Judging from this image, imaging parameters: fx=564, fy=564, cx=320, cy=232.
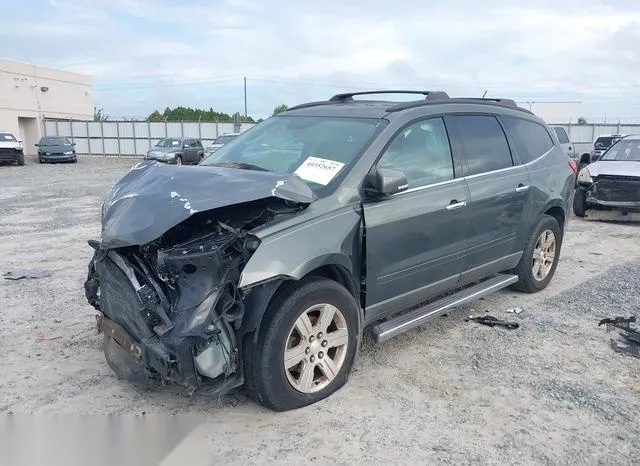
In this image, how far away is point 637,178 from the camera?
9.66 meters

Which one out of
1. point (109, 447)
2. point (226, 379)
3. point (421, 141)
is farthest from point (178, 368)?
point (421, 141)

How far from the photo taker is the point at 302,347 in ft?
11.6

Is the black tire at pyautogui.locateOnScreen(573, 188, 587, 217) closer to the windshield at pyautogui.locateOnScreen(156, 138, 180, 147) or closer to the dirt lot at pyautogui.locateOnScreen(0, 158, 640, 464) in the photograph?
the dirt lot at pyautogui.locateOnScreen(0, 158, 640, 464)

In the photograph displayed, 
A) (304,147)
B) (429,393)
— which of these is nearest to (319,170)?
(304,147)

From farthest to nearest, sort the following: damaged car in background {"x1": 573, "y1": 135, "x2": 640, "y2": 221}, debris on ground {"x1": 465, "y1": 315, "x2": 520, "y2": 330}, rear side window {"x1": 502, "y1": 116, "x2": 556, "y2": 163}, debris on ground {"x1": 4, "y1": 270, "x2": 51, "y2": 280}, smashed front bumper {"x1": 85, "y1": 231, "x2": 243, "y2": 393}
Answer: damaged car in background {"x1": 573, "y1": 135, "x2": 640, "y2": 221}
debris on ground {"x1": 4, "y1": 270, "x2": 51, "y2": 280}
rear side window {"x1": 502, "y1": 116, "x2": 556, "y2": 163}
debris on ground {"x1": 465, "y1": 315, "x2": 520, "y2": 330}
smashed front bumper {"x1": 85, "y1": 231, "x2": 243, "y2": 393}

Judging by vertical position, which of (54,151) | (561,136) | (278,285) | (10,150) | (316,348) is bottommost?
(54,151)

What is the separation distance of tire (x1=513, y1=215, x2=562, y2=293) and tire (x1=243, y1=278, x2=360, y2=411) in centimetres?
260

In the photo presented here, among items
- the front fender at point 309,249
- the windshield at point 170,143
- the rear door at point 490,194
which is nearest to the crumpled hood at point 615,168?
the rear door at point 490,194

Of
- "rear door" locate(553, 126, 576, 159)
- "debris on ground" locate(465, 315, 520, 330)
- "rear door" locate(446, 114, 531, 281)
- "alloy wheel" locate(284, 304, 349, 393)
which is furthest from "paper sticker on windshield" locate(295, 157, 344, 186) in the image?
"rear door" locate(553, 126, 576, 159)

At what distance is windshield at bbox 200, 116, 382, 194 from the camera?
13.1ft

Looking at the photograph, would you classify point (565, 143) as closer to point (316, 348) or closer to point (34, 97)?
point (316, 348)

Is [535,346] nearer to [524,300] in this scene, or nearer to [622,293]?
[524,300]

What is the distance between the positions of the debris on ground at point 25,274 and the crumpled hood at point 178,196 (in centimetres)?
343

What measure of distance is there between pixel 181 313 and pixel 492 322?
3.03m
